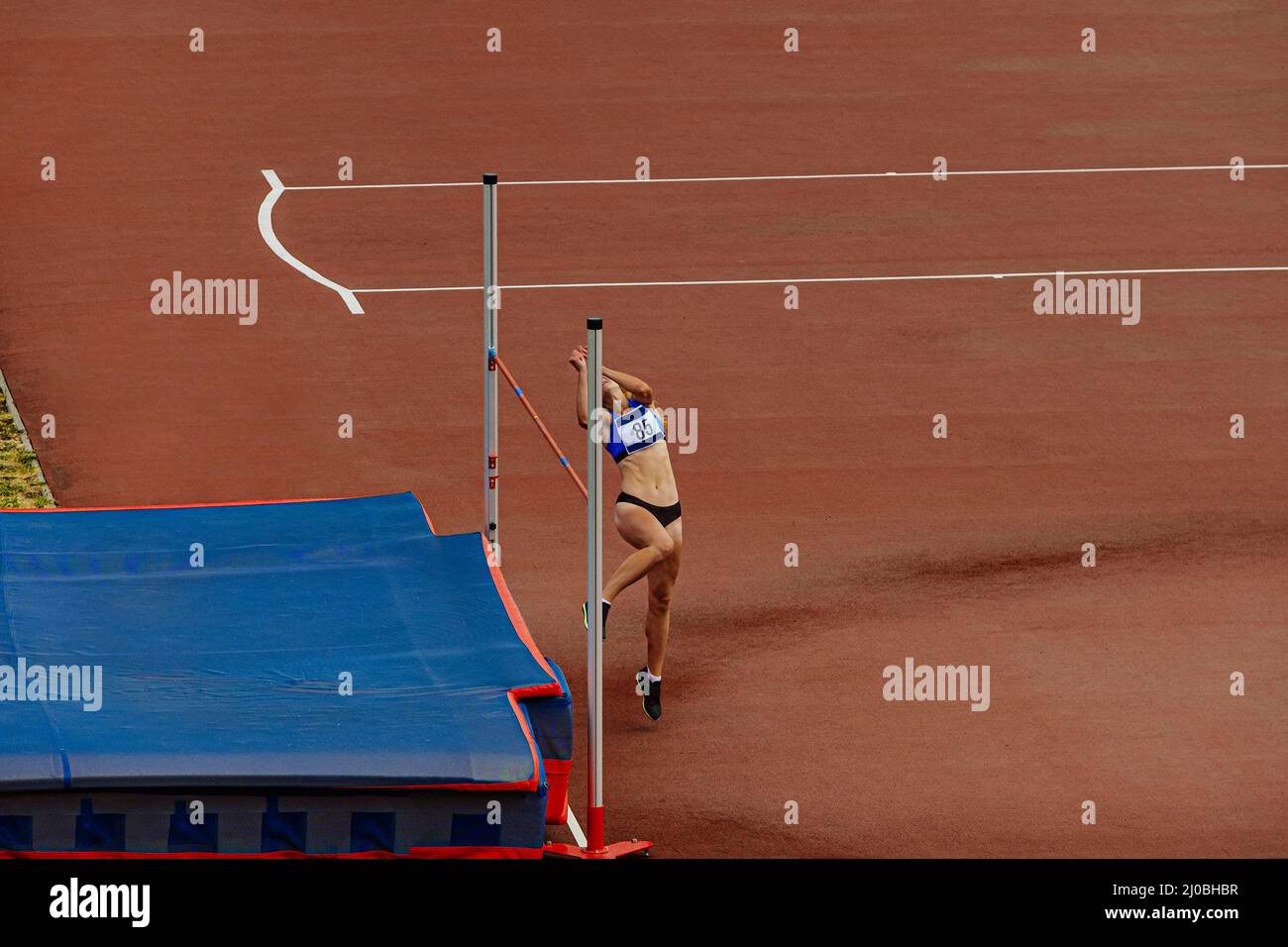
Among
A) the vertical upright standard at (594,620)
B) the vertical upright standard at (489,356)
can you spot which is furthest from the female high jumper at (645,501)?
the vertical upright standard at (594,620)

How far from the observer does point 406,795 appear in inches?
476

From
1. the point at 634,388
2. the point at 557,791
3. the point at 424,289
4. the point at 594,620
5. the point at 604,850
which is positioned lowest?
the point at 604,850

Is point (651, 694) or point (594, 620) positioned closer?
point (594, 620)

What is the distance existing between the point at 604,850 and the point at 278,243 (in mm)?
15214

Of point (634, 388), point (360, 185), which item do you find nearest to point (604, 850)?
point (634, 388)

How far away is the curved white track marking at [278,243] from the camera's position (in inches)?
990

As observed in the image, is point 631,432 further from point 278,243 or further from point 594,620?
point 278,243

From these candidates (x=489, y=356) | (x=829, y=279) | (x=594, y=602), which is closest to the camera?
(x=594, y=602)

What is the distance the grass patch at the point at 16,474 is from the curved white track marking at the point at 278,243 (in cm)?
448

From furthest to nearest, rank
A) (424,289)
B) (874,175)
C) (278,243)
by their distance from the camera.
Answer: (874,175) → (278,243) → (424,289)

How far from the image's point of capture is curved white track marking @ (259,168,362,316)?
25141 millimetres

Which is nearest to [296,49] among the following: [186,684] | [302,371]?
[302,371]

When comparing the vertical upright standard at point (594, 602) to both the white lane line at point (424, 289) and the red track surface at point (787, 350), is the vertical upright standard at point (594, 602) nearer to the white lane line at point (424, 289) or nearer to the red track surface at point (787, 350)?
the red track surface at point (787, 350)

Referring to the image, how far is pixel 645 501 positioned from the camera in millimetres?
15305
